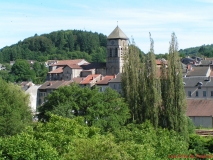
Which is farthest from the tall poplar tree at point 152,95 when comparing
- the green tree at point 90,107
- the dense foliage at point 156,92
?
the green tree at point 90,107

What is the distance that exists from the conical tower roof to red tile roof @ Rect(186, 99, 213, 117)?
4409 centimetres

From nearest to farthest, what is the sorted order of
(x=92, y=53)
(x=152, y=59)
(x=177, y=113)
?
(x=177, y=113), (x=152, y=59), (x=92, y=53)

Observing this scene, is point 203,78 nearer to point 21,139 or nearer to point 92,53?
point 21,139

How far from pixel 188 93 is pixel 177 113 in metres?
30.9

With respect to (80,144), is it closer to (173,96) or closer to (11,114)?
(11,114)

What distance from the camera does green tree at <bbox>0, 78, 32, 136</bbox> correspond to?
40.9 meters

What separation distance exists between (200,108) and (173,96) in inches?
627

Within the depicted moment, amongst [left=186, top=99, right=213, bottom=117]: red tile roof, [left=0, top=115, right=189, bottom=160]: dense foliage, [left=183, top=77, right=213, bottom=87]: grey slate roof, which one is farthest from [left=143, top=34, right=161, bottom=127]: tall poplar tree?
[left=183, top=77, right=213, bottom=87]: grey slate roof

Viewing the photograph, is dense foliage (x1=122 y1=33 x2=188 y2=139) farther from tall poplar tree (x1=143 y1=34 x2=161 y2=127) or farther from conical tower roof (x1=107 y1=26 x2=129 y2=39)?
conical tower roof (x1=107 y1=26 x2=129 y2=39)

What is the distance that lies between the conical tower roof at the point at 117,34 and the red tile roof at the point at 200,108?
145 ft

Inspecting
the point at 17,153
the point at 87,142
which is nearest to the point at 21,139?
the point at 17,153

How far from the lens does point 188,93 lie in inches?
2822

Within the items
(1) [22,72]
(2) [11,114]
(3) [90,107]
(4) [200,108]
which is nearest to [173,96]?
(3) [90,107]

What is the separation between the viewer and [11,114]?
137 feet
